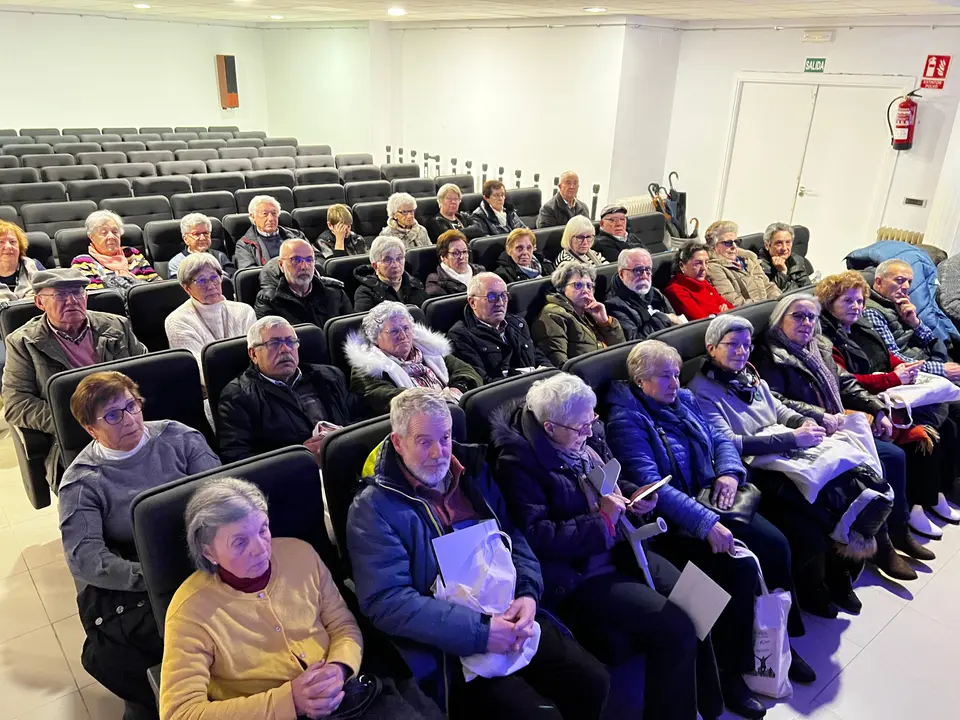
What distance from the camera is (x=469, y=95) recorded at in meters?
9.40

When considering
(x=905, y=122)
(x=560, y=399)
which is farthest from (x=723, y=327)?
(x=905, y=122)

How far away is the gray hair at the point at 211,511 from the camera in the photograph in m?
1.43

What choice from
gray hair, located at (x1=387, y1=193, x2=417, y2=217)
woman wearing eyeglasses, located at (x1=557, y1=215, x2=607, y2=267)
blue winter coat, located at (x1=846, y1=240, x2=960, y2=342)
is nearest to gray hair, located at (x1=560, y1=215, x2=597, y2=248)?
woman wearing eyeglasses, located at (x1=557, y1=215, x2=607, y2=267)

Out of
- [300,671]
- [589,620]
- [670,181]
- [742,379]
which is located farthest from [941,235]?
[300,671]

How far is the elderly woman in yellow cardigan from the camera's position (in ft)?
4.52

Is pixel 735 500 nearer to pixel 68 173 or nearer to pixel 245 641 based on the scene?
pixel 245 641

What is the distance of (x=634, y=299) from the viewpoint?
11.5ft

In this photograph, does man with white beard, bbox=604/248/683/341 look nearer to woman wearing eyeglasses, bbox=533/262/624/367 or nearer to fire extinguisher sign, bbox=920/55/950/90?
woman wearing eyeglasses, bbox=533/262/624/367

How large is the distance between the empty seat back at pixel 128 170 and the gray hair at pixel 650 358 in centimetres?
645

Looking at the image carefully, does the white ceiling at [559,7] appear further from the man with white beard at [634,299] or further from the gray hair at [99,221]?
the gray hair at [99,221]

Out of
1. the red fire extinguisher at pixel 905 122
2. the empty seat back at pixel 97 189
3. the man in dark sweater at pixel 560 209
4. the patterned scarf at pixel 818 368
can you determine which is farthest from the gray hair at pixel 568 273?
the red fire extinguisher at pixel 905 122

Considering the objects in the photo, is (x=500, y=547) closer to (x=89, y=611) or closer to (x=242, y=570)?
(x=242, y=570)

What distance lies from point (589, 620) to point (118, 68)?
12.8 meters

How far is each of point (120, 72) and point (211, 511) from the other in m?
12.5
